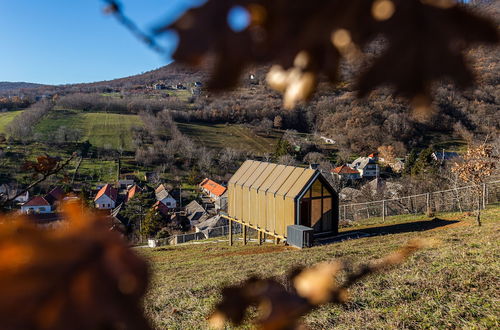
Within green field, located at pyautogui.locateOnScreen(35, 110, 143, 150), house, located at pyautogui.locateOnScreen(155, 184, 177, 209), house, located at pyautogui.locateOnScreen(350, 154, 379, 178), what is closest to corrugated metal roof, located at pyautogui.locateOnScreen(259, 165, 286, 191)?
house, located at pyautogui.locateOnScreen(155, 184, 177, 209)

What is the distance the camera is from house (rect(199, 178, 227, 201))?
3602 centimetres

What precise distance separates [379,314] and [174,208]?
103ft

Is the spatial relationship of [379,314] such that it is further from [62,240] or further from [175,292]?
[62,240]

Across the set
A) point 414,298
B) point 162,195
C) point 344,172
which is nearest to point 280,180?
point 414,298

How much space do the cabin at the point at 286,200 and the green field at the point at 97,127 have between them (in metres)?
31.5

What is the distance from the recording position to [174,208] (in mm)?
33594

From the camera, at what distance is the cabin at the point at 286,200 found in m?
10.6

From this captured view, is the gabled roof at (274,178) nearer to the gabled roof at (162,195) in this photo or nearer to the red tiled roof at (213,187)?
the gabled roof at (162,195)

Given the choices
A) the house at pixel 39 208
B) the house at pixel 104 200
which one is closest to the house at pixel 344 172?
the house at pixel 104 200

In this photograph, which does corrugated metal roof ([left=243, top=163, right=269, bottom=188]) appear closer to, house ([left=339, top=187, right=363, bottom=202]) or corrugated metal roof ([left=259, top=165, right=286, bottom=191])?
corrugated metal roof ([left=259, top=165, right=286, bottom=191])

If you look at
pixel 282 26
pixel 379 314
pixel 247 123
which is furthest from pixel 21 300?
pixel 379 314

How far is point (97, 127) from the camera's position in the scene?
49.6 metres

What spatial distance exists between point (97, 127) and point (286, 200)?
45.1 metres

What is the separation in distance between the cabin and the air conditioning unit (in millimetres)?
399
